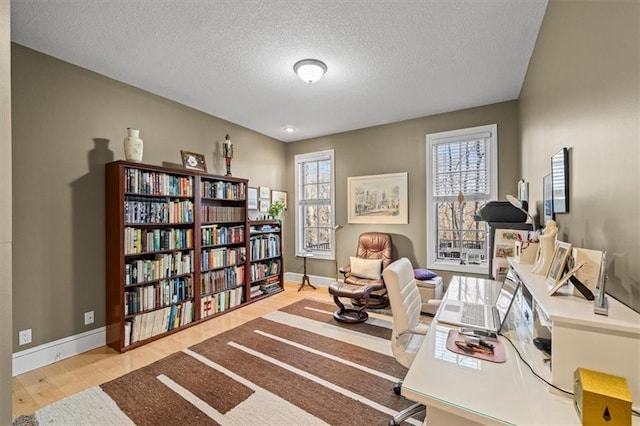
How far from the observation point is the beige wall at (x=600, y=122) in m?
0.97

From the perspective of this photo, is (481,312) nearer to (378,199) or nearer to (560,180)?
(560,180)

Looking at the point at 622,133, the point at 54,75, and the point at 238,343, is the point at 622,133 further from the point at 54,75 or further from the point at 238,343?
the point at 54,75

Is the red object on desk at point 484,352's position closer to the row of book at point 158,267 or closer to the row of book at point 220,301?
the row of book at point 158,267

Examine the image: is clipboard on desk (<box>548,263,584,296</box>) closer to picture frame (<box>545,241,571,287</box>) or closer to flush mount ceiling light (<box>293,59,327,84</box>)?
picture frame (<box>545,241,571,287</box>)

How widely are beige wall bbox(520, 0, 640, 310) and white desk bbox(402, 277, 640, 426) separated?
1.45 feet

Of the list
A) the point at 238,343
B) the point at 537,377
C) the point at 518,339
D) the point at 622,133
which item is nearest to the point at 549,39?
the point at 622,133

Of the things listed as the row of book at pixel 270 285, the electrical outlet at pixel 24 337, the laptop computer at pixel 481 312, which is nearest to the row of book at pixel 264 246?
the row of book at pixel 270 285

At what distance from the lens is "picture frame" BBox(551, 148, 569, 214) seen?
1.60 metres

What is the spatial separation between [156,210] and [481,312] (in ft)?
10.6

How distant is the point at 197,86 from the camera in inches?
124

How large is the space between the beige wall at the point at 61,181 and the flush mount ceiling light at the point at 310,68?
1971mm

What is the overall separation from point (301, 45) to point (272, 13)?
417mm

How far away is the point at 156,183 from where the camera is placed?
307 centimetres

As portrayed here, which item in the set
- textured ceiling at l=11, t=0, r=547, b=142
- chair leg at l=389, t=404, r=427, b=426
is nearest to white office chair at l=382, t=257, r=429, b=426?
chair leg at l=389, t=404, r=427, b=426
